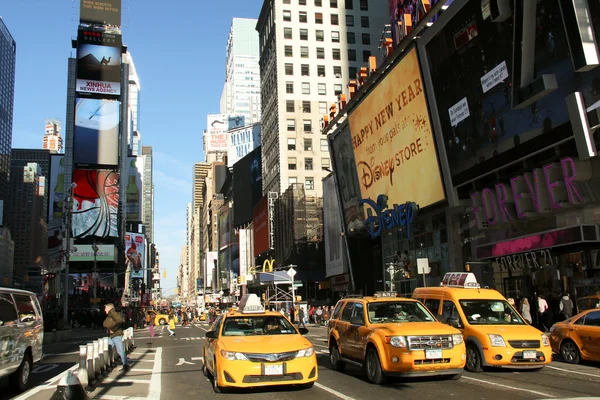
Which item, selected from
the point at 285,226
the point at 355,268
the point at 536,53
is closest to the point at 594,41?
the point at 536,53

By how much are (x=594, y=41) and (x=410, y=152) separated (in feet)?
46.9

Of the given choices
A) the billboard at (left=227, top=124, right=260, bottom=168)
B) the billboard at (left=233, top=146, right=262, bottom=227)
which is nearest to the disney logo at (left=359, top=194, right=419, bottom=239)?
the billboard at (left=233, top=146, right=262, bottom=227)

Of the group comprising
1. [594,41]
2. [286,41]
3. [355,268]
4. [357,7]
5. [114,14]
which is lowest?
[355,268]

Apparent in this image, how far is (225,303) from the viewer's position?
110 m

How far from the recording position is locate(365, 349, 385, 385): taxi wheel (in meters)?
10.8

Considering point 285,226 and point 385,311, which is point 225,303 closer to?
point 285,226

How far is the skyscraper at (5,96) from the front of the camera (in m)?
156

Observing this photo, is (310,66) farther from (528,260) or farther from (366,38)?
(528,260)

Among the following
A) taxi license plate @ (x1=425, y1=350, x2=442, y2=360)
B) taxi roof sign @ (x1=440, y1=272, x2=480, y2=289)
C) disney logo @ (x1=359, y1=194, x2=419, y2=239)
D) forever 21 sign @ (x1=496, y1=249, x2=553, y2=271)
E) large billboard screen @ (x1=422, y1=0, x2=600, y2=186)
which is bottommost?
taxi license plate @ (x1=425, y1=350, x2=442, y2=360)

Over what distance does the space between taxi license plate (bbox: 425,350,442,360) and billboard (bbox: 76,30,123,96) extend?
93449 millimetres

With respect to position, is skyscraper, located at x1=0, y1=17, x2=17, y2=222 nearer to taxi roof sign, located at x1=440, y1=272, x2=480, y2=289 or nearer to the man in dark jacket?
the man in dark jacket

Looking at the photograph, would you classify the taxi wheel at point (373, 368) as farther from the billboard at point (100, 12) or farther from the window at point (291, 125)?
the billboard at point (100, 12)

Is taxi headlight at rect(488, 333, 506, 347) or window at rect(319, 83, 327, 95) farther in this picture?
window at rect(319, 83, 327, 95)

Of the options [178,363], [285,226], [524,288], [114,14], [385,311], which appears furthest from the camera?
[114,14]
